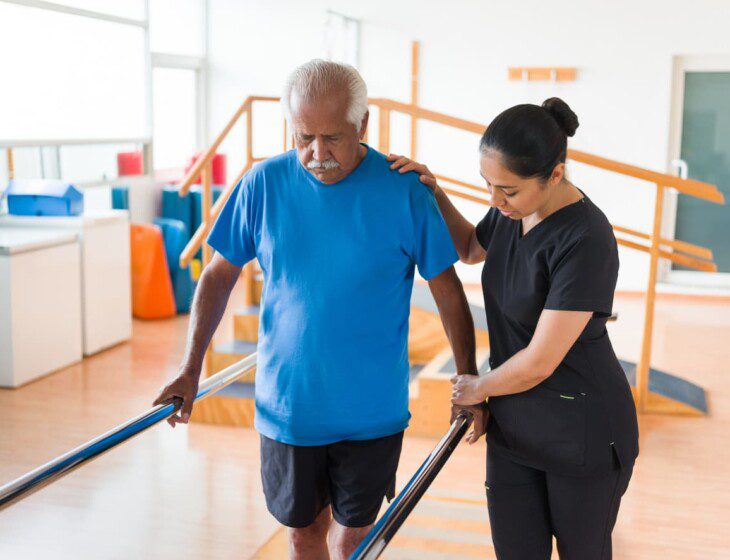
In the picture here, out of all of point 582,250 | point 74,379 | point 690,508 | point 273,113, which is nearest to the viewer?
point 582,250

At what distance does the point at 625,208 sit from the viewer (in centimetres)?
816

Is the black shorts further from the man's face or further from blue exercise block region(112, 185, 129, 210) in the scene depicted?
blue exercise block region(112, 185, 129, 210)

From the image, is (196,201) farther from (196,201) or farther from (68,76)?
(68,76)

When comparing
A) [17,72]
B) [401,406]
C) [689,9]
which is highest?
[689,9]

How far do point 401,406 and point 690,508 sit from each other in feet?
7.08

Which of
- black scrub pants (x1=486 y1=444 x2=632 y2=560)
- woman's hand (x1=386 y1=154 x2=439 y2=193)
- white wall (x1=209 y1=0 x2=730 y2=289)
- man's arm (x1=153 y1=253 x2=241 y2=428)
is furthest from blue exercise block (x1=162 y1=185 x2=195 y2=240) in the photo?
black scrub pants (x1=486 y1=444 x2=632 y2=560)

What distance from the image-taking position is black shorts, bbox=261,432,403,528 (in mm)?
1885

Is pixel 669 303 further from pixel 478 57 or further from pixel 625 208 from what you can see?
pixel 478 57

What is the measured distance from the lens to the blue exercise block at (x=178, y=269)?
23.2 ft

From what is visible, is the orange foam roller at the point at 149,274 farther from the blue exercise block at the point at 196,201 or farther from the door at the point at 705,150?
the door at the point at 705,150

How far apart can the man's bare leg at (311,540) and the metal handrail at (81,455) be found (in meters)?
0.37

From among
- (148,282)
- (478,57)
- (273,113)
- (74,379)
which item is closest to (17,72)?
(148,282)

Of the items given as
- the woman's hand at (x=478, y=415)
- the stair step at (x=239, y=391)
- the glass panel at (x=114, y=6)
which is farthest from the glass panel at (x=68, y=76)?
the woman's hand at (x=478, y=415)

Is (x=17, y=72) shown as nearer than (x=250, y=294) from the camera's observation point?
No
